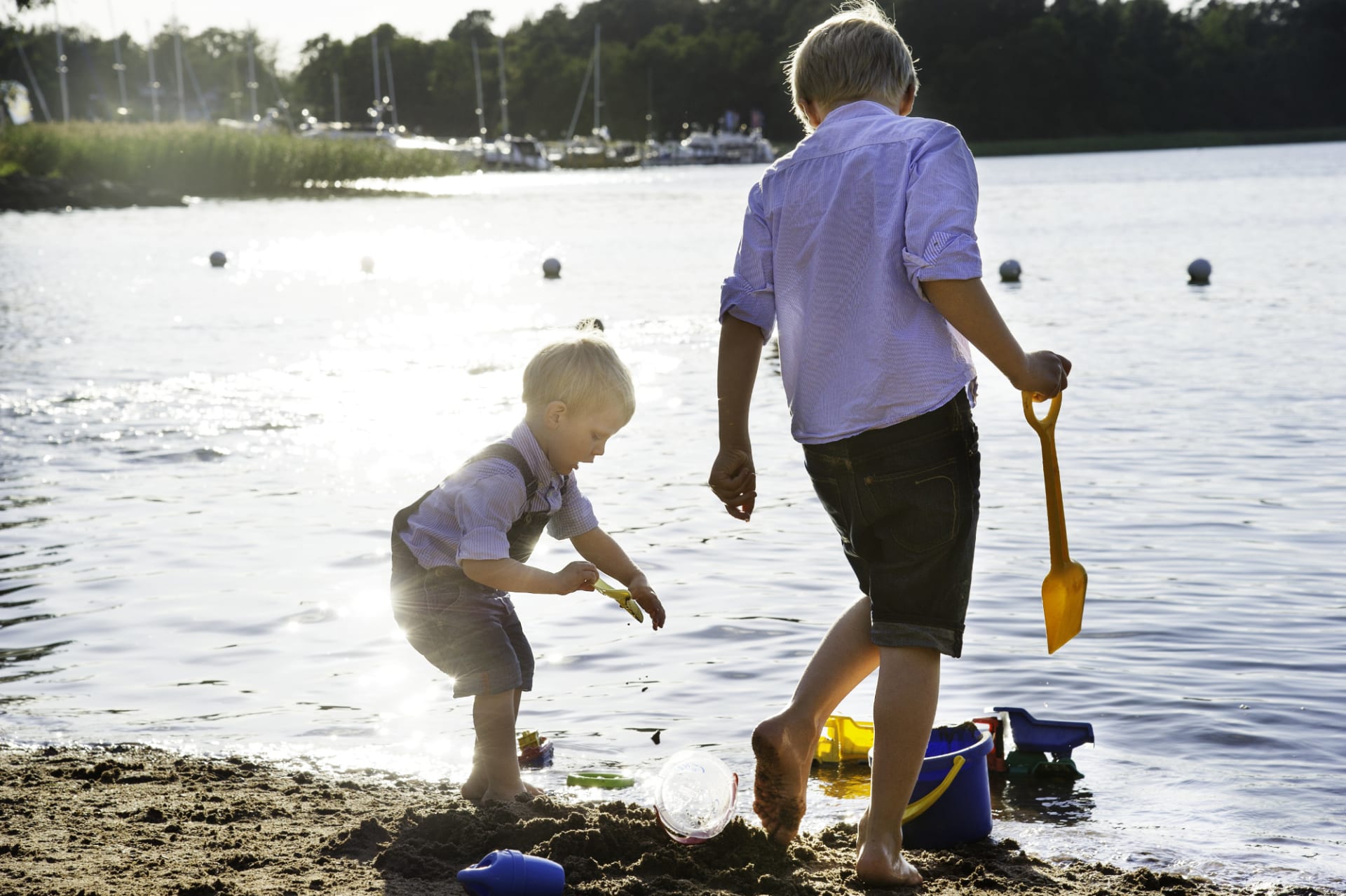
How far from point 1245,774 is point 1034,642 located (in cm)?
140

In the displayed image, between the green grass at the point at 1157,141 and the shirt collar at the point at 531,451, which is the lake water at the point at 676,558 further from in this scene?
the green grass at the point at 1157,141

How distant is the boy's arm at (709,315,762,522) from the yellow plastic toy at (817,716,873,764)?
1235 millimetres

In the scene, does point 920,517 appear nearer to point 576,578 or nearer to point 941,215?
point 941,215

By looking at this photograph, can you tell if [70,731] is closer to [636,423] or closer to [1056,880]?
[1056,880]

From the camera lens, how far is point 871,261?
339 centimetres

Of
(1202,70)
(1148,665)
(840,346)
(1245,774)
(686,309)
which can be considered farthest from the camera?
(1202,70)

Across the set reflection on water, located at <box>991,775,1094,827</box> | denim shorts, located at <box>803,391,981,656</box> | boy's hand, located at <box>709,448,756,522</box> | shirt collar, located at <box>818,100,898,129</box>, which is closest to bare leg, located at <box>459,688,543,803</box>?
boy's hand, located at <box>709,448,756,522</box>

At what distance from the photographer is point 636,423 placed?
36.4ft

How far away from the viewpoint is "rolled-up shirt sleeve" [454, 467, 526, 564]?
369 cm

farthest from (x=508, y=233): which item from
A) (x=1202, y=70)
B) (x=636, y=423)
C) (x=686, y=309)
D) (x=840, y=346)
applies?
(x=1202, y=70)

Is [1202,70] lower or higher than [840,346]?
higher

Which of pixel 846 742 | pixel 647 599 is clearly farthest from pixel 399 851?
pixel 846 742

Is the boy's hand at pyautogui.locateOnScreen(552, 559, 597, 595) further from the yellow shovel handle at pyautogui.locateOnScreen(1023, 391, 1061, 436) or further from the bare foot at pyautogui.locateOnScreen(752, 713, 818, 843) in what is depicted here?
the yellow shovel handle at pyautogui.locateOnScreen(1023, 391, 1061, 436)

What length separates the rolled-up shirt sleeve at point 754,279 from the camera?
363 cm
